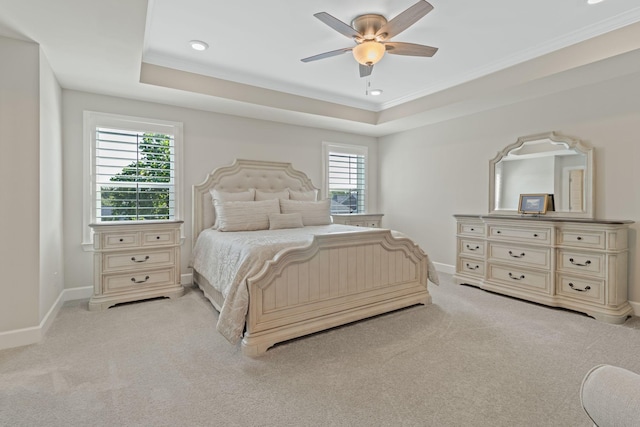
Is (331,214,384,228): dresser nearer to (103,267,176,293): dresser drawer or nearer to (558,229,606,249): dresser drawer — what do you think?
(103,267,176,293): dresser drawer

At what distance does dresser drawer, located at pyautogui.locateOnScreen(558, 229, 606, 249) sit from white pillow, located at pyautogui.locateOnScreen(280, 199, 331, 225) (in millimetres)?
2666

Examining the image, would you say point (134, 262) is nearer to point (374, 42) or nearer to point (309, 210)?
point (309, 210)

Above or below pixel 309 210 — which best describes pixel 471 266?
below

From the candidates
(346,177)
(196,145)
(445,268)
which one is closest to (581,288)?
(445,268)

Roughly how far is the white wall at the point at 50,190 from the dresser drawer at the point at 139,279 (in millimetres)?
473

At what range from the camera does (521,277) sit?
365cm

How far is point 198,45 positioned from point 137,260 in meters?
2.33

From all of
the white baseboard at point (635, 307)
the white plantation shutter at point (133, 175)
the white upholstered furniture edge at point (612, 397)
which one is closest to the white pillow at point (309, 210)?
the white plantation shutter at point (133, 175)

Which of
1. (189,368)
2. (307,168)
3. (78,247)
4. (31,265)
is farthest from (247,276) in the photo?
(307,168)

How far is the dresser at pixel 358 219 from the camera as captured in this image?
16.5 feet

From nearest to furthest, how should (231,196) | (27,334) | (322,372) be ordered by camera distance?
(322,372)
(27,334)
(231,196)

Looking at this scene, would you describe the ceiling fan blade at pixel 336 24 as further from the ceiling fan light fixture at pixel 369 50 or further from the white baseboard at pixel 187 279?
the white baseboard at pixel 187 279

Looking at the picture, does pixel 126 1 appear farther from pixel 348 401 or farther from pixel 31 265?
pixel 348 401

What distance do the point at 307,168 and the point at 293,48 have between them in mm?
2215
